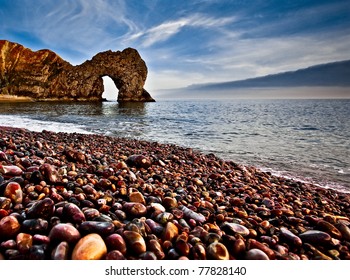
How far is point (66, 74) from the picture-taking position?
96.6 meters

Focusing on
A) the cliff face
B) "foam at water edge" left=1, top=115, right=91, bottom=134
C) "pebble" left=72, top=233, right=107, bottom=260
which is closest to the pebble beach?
"pebble" left=72, top=233, right=107, bottom=260

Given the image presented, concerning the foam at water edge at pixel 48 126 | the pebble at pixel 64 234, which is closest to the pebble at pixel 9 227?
the pebble at pixel 64 234

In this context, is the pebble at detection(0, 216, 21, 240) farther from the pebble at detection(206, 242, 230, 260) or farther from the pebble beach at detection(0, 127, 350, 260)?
the pebble at detection(206, 242, 230, 260)

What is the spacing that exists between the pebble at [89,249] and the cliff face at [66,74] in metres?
101

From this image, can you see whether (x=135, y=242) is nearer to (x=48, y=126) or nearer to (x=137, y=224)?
(x=137, y=224)

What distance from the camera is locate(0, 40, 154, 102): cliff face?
9356cm

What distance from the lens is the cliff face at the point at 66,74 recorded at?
93562mm

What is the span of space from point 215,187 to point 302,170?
516 cm

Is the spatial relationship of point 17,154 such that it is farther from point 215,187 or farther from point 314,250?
point 314,250

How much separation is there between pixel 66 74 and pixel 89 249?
10945cm

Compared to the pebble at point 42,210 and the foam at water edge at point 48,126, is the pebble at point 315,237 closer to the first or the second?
the pebble at point 42,210

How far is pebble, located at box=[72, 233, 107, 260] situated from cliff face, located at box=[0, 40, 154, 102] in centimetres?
10116
